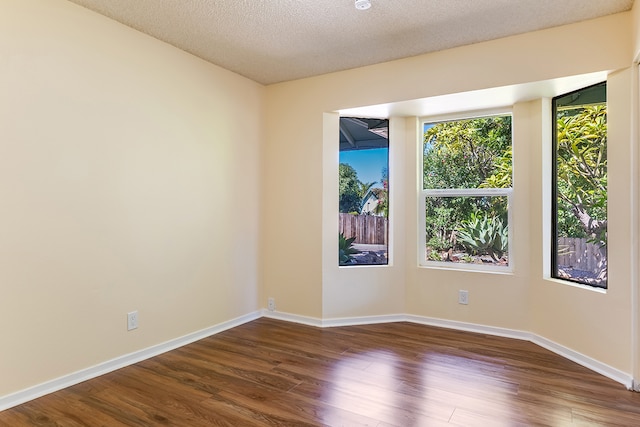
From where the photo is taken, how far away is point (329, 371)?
267cm

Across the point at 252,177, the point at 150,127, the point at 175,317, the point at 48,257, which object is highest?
the point at 150,127

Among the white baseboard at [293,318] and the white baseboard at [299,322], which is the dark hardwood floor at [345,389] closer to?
the white baseboard at [299,322]

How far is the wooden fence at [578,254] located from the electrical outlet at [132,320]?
11.3 feet

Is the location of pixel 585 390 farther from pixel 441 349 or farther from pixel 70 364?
pixel 70 364

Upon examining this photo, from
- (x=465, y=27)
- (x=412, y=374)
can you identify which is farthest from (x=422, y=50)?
(x=412, y=374)

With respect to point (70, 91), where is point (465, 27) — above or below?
above

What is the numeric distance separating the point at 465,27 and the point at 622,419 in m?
2.69

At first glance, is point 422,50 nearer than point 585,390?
No

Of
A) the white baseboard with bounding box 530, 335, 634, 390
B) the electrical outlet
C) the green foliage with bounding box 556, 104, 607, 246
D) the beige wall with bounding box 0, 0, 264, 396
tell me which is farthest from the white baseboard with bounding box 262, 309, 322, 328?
the green foliage with bounding box 556, 104, 607, 246

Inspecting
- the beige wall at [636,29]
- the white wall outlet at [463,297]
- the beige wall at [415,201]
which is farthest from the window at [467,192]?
the beige wall at [636,29]

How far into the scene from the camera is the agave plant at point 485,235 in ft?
11.5

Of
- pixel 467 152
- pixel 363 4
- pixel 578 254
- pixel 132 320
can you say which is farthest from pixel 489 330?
pixel 132 320

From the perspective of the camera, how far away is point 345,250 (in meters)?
3.89

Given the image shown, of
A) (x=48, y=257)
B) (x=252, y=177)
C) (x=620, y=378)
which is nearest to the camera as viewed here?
(x=48, y=257)
